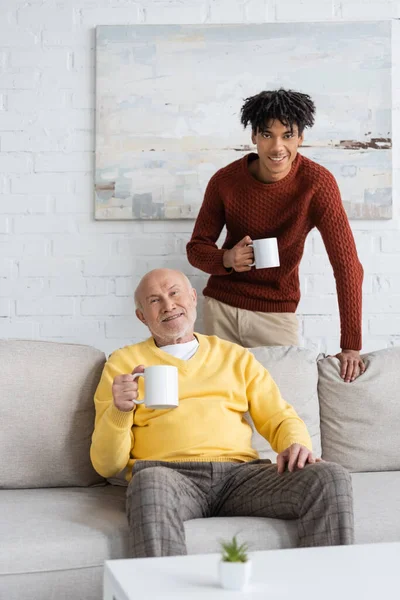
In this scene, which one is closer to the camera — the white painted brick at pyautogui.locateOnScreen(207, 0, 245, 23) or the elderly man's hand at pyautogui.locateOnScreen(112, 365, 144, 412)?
the elderly man's hand at pyautogui.locateOnScreen(112, 365, 144, 412)

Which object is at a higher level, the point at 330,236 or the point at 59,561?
the point at 330,236

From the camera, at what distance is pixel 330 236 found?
288 centimetres

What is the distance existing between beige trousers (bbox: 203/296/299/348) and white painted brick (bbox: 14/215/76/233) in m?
0.73

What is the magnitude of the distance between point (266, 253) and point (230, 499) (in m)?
0.84

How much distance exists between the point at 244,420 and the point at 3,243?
1439mm

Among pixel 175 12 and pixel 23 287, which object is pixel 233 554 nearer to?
pixel 23 287

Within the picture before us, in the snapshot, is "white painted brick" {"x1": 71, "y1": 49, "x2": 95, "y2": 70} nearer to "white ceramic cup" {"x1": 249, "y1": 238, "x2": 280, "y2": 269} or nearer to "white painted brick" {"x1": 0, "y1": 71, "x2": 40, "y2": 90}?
"white painted brick" {"x1": 0, "y1": 71, "x2": 40, "y2": 90}

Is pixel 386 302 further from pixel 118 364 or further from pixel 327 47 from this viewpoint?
pixel 118 364

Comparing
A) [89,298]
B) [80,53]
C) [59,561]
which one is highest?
[80,53]

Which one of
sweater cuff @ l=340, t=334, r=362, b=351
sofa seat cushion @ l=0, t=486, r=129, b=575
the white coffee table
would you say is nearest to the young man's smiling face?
sweater cuff @ l=340, t=334, r=362, b=351

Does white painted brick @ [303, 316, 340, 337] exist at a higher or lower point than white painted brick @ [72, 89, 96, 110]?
lower

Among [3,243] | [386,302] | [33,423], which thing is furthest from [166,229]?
[33,423]

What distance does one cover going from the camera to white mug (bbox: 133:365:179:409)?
1917mm

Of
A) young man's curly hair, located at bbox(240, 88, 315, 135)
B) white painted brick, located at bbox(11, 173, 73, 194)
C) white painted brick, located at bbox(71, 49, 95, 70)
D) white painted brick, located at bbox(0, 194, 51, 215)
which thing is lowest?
white painted brick, located at bbox(0, 194, 51, 215)
